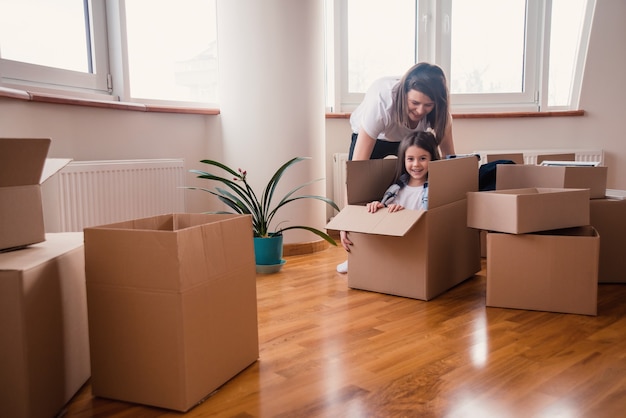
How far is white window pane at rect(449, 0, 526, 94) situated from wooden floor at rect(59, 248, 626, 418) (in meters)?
2.16

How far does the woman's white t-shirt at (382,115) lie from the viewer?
2441mm

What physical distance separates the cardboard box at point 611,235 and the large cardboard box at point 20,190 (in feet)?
7.14

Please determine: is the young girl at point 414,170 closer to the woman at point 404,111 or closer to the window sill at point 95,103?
the woman at point 404,111

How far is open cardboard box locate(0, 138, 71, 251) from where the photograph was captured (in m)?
1.21

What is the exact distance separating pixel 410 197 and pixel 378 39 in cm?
191

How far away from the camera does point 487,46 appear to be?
393 centimetres

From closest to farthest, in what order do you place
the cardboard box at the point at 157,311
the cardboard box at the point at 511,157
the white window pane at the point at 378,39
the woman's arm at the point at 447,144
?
1. the cardboard box at the point at 157,311
2. the woman's arm at the point at 447,144
3. the cardboard box at the point at 511,157
4. the white window pane at the point at 378,39

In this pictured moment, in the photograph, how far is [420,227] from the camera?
211 centimetres

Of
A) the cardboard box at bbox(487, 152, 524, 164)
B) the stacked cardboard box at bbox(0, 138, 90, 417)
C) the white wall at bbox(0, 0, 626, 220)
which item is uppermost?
the white wall at bbox(0, 0, 626, 220)

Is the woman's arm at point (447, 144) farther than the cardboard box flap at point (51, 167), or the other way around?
the woman's arm at point (447, 144)

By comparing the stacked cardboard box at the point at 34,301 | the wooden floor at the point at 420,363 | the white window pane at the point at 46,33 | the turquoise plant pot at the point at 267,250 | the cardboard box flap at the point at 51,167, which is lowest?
the wooden floor at the point at 420,363

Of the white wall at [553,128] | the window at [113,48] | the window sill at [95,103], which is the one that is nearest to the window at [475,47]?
the white wall at [553,128]

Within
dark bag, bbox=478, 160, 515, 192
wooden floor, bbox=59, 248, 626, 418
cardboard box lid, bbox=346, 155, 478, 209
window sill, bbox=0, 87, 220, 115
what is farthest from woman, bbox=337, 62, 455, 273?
window sill, bbox=0, 87, 220, 115

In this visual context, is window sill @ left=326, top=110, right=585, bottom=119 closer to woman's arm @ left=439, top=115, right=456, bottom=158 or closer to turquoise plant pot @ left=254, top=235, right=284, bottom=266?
woman's arm @ left=439, top=115, right=456, bottom=158
